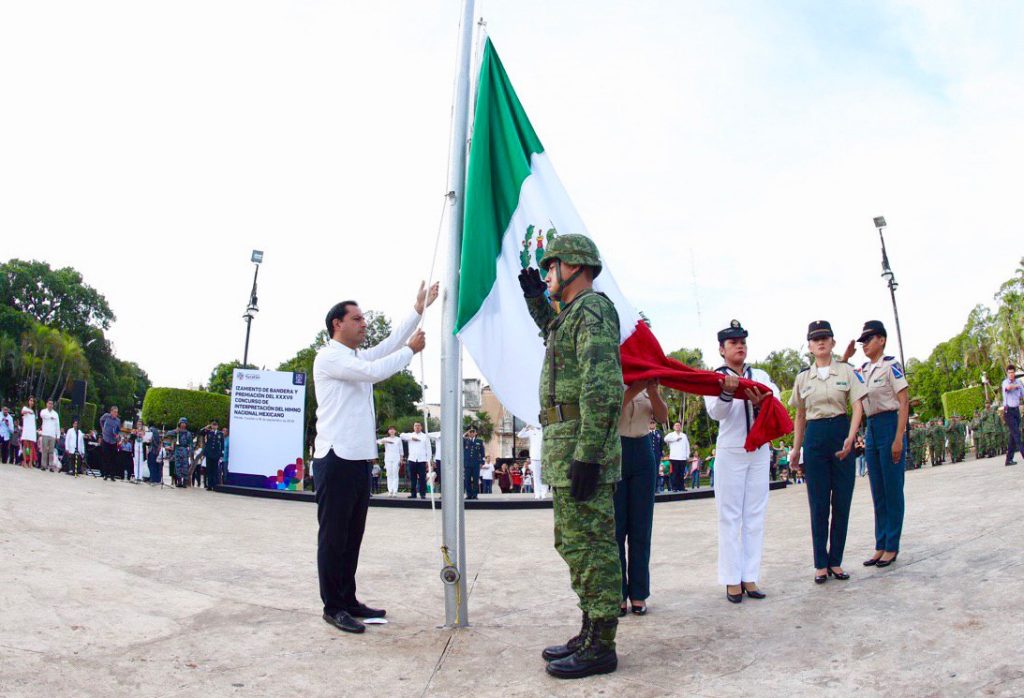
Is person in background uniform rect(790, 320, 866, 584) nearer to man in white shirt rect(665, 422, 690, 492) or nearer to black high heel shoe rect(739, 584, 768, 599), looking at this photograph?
black high heel shoe rect(739, 584, 768, 599)

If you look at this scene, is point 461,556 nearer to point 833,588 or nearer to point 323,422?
point 323,422

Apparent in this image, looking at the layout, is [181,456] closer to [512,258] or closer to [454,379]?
[454,379]

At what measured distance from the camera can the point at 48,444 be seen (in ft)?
55.4

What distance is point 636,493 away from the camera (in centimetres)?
443

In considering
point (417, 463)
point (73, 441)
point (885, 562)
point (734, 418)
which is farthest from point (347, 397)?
Answer: point (73, 441)

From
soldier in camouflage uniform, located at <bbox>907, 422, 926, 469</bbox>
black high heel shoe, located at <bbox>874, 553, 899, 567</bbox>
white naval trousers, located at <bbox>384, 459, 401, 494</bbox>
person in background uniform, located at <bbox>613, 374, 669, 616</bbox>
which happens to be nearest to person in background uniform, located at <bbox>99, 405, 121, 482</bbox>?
white naval trousers, located at <bbox>384, 459, 401, 494</bbox>

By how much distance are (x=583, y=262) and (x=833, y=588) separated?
9.17ft

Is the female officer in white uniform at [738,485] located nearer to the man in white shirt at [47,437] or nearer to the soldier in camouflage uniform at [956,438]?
the soldier in camouflage uniform at [956,438]

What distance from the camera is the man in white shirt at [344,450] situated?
414cm

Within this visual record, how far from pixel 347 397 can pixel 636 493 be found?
1.92 m

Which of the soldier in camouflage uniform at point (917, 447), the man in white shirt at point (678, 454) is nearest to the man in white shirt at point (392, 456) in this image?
the man in white shirt at point (678, 454)

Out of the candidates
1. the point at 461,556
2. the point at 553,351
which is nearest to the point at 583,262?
the point at 553,351

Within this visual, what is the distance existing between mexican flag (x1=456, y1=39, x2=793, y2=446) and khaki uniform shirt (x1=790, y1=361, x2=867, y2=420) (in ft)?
2.18

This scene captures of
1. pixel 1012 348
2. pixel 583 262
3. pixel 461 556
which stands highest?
pixel 1012 348
